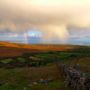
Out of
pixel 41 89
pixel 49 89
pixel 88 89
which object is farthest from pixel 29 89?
pixel 88 89

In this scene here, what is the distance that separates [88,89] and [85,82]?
77cm

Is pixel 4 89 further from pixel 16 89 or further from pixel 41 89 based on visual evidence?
pixel 41 89

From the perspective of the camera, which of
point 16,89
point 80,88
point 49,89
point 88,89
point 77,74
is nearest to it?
point 88,89

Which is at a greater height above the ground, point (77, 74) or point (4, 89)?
point (77, 74)

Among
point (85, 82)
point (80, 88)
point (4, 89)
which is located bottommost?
point (4, 89)

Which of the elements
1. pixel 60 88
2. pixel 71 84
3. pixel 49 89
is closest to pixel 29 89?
pixel 49 89

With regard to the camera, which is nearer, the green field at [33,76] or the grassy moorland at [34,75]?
the green field at [33,76]

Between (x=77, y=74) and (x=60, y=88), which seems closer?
(x=77, y=74)

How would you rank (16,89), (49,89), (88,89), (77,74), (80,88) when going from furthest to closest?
(16,89) → (49,89) → (77,74) → (80,88) → (88,89)

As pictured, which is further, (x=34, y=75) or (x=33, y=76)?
(x=34, y=75)

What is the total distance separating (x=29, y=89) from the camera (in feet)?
63.8

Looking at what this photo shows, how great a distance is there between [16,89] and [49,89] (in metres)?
4.96

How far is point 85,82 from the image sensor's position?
14.8 m

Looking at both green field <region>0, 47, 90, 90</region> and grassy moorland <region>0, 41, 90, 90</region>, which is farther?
grassy moorland <region>0, 41, 90, 90</region>
